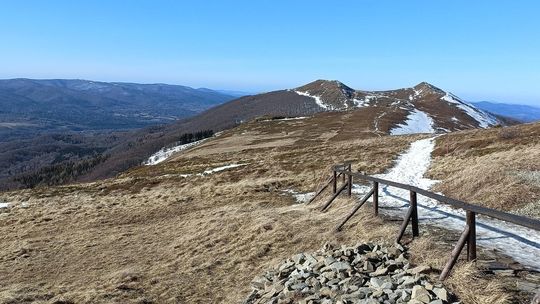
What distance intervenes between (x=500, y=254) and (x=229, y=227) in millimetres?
13066

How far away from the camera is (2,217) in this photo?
3750cm

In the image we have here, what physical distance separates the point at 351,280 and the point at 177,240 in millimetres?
13457

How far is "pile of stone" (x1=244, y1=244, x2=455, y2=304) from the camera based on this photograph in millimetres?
9516

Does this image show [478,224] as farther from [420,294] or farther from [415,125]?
[415,125]

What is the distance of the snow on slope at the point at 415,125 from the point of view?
291 feet

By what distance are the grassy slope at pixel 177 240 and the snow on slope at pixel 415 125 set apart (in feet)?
169

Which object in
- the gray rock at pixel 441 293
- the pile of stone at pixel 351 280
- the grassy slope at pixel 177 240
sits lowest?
the grassy slope at pixel 177 240

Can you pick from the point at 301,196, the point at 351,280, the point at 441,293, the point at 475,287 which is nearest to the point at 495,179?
the point at 301,196

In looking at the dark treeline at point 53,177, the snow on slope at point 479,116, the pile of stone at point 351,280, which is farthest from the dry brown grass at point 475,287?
the dark treeline at point 53,177

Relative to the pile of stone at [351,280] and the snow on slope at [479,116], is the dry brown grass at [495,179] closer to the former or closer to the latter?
the pile of stone at [351,280]

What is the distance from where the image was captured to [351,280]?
1088 centimetres

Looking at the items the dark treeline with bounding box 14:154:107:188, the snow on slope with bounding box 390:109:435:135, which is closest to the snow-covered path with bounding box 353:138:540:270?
the snow on slope with bounding box 390:109:435:135

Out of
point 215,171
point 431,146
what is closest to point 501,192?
point 431,146

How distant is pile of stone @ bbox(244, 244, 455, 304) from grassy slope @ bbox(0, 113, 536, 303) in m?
0.78
